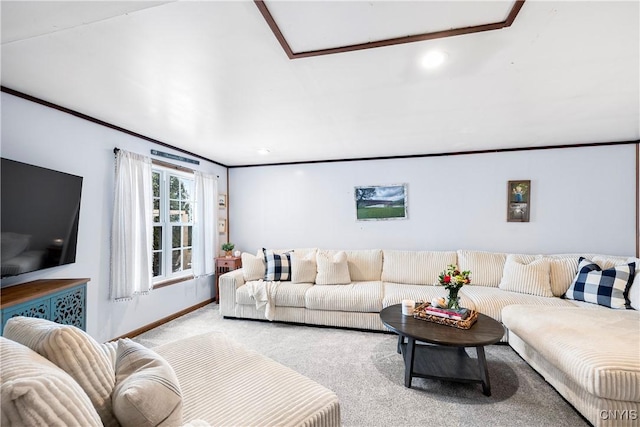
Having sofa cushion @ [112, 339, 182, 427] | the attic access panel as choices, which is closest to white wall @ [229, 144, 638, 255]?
the attic access panel

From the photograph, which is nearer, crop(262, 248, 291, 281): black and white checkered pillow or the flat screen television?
the flat screen television

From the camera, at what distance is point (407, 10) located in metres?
1.27

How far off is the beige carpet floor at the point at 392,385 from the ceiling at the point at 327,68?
7.47 ft

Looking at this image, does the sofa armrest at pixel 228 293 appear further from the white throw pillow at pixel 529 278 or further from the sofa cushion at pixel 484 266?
the white throw pillow at pixel 529 278

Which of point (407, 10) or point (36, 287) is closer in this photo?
point (407, 10)

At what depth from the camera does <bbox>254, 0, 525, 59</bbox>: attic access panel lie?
1.24 m

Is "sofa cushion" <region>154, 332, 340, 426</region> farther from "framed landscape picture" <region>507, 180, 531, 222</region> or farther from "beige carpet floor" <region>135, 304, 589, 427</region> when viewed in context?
"framed landscape picture" <region>507, 180, 531, 222</region>

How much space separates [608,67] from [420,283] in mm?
2718

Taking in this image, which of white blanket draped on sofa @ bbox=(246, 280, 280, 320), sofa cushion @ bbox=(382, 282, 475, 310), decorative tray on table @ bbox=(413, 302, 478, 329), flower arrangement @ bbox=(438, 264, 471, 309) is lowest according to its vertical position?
white blanket draped on sofa @ bbox=(246, 280, 280, 320)

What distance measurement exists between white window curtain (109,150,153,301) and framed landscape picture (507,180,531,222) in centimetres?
466

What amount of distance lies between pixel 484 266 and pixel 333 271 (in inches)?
76.0

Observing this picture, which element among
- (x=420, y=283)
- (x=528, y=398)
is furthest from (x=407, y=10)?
(x=420, y=283)

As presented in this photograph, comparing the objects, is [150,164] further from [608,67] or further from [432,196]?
[608,67]

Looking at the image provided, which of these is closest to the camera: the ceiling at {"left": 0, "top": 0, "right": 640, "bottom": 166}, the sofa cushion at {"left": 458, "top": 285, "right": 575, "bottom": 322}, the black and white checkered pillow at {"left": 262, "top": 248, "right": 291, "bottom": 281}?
the ceiling at {"left": 0, "top": 0, "right": 640, "bottom": 166}
